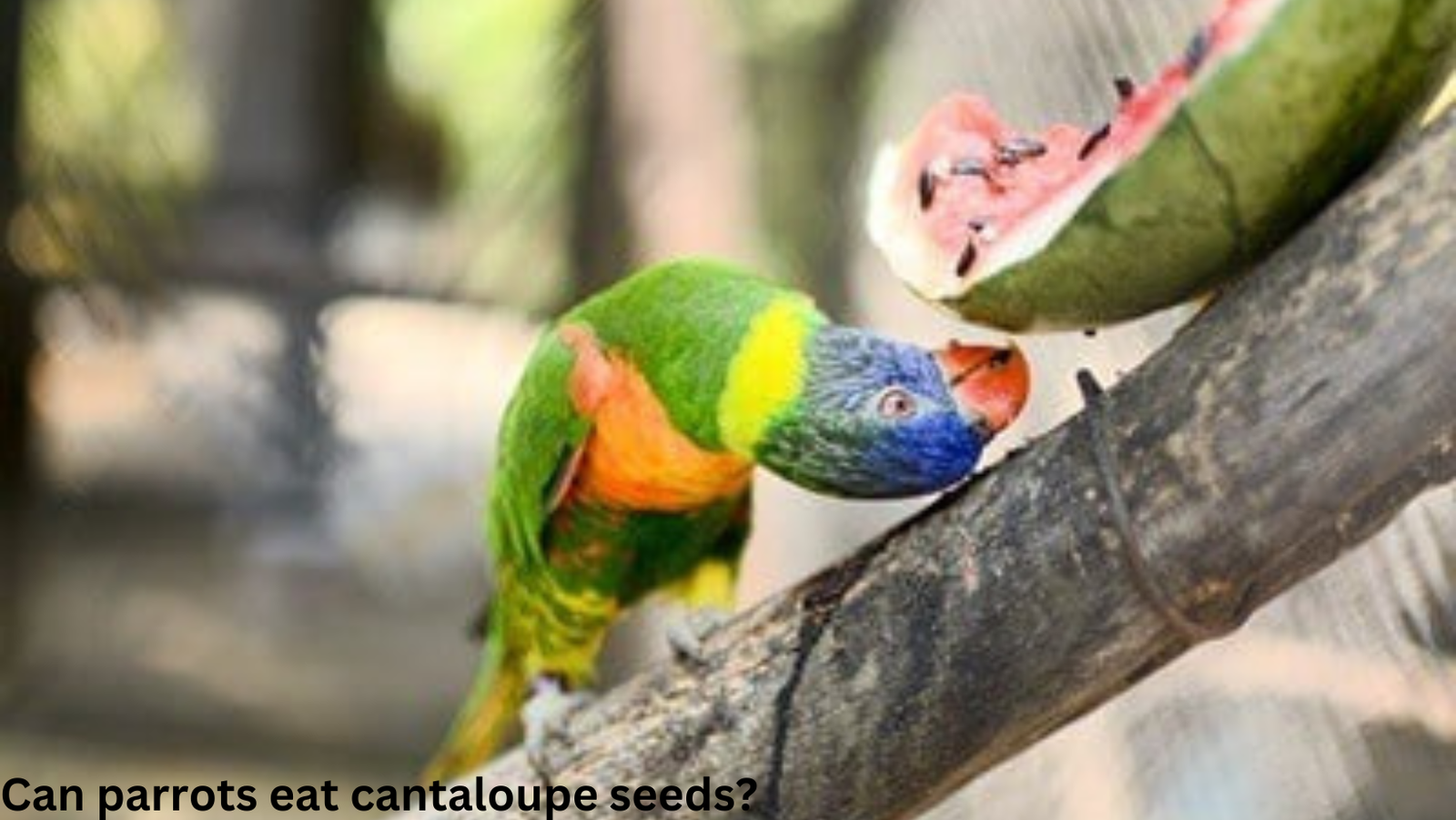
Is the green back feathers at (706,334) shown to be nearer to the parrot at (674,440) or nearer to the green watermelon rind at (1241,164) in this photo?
the parrot at (674,440)

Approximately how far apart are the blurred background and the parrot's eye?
0.48 metres

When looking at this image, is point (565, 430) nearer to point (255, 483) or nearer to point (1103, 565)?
point (1103, 565)

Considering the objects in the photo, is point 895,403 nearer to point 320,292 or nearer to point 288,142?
point 320,292

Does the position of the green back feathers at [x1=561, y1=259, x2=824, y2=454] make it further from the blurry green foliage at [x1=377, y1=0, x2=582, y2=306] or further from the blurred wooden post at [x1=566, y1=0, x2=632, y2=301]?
the blurry green foliage at [x1=377, y1=0, x2=582, y2=306]

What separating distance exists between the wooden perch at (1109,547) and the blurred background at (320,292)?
1.64 feet

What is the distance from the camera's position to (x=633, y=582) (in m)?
1.07

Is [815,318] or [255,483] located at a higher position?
[255,483]

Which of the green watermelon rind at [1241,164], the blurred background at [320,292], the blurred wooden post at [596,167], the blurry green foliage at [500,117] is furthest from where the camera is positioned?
the blurry green foliage at [500,117]

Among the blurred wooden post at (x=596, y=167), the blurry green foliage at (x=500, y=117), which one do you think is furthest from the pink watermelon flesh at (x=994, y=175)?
the blurry green foliage at (x=500, y=117)

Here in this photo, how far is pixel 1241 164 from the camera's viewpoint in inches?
22.3

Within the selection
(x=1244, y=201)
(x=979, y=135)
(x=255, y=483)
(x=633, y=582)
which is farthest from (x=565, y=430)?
(x=255, y=483)

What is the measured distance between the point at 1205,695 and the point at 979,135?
33cm

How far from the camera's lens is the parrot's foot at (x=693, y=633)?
79 centimetres

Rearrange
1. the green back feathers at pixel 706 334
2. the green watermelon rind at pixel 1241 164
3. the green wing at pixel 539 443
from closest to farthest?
the green watermelon rind at pixel 1241 164 → the green back feathers at pixel 706 334 → the green wing at pixel 539 443
